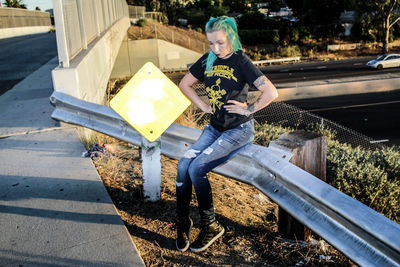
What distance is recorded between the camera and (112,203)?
3645 mm

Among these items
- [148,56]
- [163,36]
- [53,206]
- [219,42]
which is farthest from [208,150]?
[163,36]

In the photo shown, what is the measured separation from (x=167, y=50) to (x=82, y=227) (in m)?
36.3

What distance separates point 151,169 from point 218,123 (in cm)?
81

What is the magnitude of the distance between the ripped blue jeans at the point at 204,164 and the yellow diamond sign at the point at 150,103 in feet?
1.24

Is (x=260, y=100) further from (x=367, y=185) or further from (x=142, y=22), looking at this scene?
(x=142, y=22)

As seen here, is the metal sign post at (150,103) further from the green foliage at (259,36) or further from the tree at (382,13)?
the green foliage at (259,36)

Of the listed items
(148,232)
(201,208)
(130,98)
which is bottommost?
(148,232)

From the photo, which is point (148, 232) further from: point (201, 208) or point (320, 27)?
point (320, 27)

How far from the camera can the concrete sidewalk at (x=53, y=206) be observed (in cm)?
282

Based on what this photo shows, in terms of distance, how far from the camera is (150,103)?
3.32 metres

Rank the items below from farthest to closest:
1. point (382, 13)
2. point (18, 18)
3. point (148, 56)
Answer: point (382, 13) < point (18, 18) < point (148, 56)

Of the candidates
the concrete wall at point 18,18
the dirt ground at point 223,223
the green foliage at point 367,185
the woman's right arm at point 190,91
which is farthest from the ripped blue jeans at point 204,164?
the concrete wall at point 18,18

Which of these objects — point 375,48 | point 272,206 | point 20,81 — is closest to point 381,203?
point 272,206

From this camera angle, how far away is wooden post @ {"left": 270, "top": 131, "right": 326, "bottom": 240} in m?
3.12
